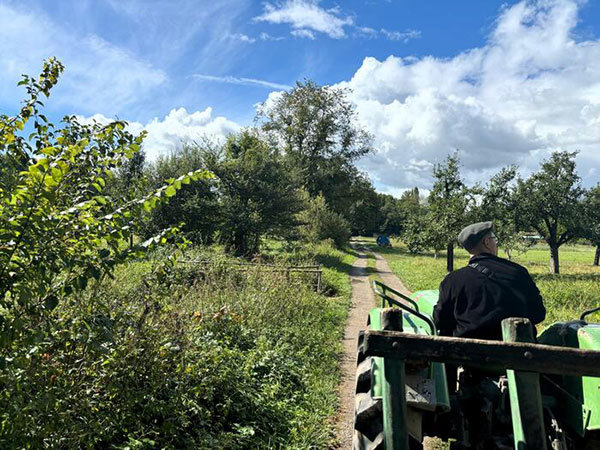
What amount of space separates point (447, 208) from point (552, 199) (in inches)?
307

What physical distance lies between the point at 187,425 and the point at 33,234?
2517mm

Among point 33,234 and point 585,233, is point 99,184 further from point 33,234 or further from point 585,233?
point 585,233

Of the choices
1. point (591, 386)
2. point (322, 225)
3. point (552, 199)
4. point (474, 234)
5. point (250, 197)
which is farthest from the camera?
point (322, 225)

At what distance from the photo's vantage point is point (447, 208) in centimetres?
2384

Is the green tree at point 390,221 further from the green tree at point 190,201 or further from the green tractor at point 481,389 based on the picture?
the green tractor at point 481,389

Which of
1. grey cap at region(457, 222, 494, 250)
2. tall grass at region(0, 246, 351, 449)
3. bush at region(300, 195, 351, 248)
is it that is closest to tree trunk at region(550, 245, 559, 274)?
bush at region(300, 195, 351, 248)

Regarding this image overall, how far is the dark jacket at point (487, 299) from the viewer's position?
9.68ft

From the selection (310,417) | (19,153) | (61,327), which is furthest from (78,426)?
(310,417)

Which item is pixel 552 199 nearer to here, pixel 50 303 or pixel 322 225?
pixel 322 225

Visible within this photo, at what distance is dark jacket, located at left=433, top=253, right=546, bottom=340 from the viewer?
295 centimetres

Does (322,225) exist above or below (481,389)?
above

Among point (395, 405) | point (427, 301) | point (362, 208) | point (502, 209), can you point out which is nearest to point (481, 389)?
point (395, 405)

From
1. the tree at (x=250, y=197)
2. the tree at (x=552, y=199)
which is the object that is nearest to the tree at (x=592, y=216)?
the tree at (x=552, y=199)

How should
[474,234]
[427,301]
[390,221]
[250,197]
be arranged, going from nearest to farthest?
1. [474,234]
2. [427,301]
3. [250,197]
4. [390,221]
